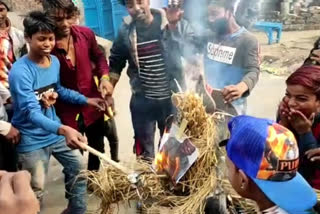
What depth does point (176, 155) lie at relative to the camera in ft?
7.27

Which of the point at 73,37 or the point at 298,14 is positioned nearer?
the point at 73,37

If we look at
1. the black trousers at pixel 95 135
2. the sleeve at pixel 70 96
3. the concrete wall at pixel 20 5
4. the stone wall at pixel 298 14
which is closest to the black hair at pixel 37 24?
the sleeve at pixel 70 96

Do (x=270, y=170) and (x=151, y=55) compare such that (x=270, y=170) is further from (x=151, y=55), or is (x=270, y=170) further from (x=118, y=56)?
(x=118, y=56)

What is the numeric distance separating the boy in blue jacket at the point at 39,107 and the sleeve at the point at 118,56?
0.52m

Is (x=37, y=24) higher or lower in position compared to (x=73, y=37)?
higher

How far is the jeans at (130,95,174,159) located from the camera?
3.70 meters

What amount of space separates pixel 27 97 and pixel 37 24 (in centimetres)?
44

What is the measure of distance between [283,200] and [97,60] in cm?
227

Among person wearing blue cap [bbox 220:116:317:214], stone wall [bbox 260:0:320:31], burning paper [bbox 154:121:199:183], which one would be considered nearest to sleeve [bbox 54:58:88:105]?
burning paper [bbox 154:121:199:183]

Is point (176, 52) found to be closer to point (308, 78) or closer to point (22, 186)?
point (308, 78)

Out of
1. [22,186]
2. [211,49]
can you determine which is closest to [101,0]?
[211,49]

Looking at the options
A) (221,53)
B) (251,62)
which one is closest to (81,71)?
(221,53)

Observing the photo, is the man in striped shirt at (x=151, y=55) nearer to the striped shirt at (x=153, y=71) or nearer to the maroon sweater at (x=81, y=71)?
the striped shirt at (x=153, y=71)

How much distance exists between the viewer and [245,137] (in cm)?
164
